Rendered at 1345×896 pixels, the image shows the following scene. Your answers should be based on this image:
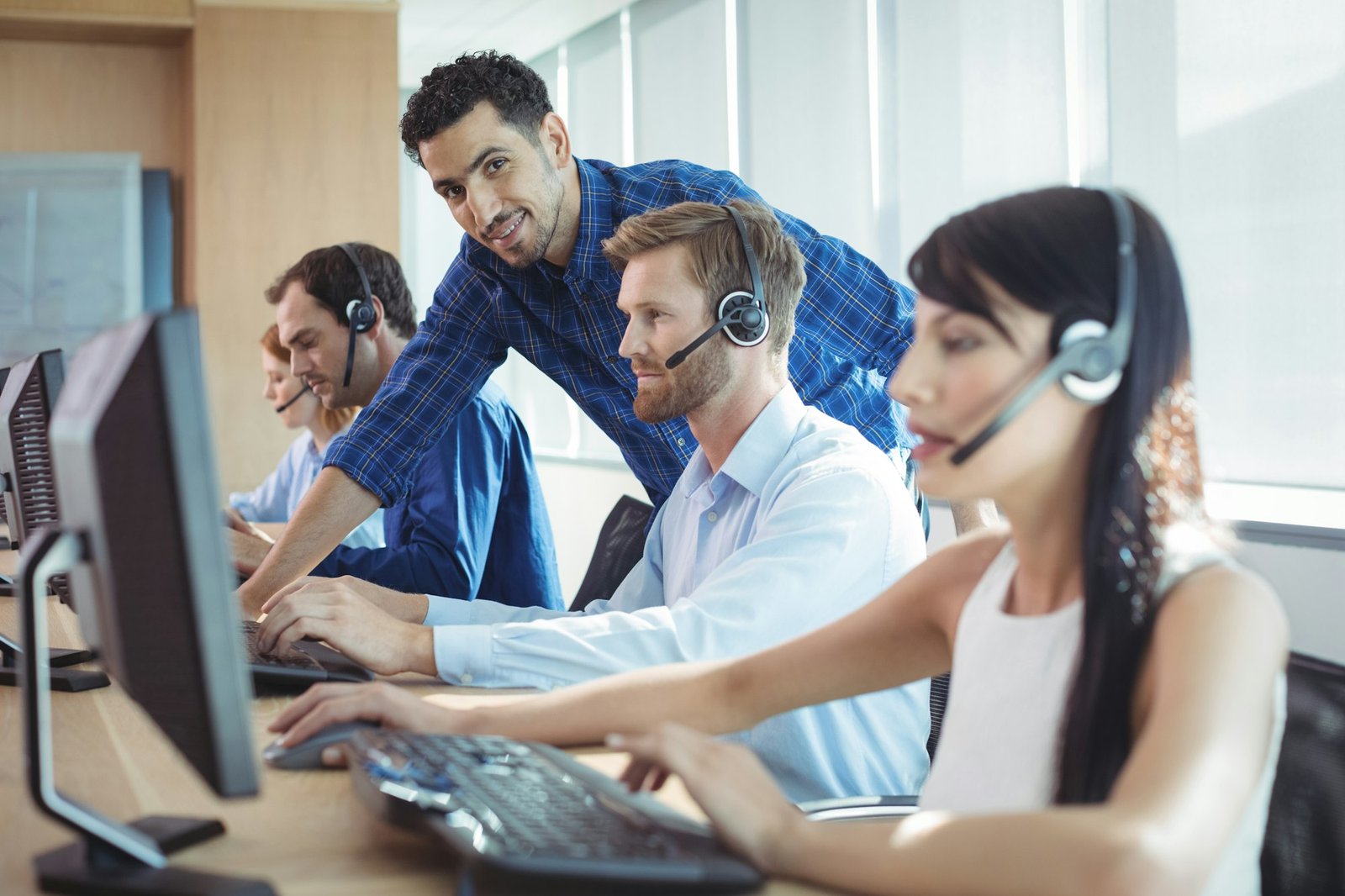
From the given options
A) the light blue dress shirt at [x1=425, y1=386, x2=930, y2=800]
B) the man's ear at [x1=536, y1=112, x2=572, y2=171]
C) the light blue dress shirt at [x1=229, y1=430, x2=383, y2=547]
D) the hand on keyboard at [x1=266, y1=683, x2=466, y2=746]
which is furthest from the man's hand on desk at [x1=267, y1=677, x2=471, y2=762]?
the light blue dress shirt at [x1=229, y1=430, x2=383, y2=547]

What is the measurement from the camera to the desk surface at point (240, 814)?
0.83m

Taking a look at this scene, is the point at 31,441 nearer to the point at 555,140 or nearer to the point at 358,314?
the point at 555,140

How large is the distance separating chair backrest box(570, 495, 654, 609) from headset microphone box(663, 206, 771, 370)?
0.52m

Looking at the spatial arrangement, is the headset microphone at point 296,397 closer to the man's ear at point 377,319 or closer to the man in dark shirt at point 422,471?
the man in dark shirt at point 422,471

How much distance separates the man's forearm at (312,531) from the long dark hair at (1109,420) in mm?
1432

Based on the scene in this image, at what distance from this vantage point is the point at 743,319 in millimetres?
1740

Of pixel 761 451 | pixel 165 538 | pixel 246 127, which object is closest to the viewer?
pixel 165 538

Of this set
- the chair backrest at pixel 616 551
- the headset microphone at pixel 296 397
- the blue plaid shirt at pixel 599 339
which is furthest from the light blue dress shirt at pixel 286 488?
the chair backrest at pixel 616 551

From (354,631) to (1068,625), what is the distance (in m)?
0.84

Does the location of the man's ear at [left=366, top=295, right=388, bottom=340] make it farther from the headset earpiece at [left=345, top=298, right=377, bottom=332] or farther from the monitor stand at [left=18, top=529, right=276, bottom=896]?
the monitor stand at [left=18, top=529, right=276, bottom=896]

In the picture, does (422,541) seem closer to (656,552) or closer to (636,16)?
(656,552)

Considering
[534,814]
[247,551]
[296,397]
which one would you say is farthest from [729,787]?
[296,397]

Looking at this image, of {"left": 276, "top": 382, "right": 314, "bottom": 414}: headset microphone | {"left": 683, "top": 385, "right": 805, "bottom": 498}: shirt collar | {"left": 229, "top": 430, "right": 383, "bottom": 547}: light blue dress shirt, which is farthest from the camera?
{"left": 229, "top": 430, "right": 383, "bottom": 547}: light blue dress shirt

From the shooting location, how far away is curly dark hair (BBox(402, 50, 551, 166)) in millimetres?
2125
